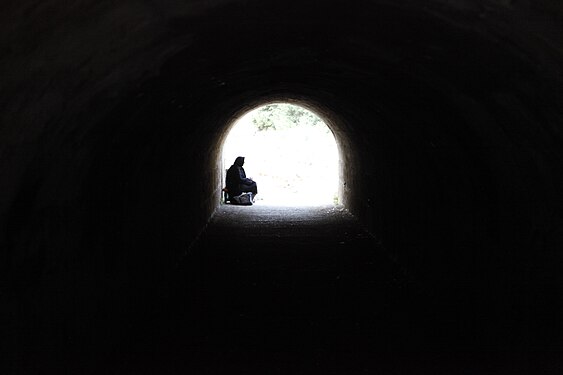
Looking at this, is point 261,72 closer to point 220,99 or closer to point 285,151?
point 220,99

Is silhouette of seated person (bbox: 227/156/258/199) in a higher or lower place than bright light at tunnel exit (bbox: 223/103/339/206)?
lower

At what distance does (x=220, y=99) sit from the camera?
9773 millimetres

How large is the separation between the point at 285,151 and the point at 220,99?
26.0m

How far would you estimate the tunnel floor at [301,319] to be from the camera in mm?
6035

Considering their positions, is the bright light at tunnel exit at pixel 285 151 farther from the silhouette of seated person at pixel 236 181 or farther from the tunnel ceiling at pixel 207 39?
the tunnel ceiling at pixel 207 39

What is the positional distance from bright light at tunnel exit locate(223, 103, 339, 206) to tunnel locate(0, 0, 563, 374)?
20763 millimetres

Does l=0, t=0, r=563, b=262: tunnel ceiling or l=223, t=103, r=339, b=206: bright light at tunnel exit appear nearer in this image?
l=0, t=0, r=563, b=262: tunnel ceiling

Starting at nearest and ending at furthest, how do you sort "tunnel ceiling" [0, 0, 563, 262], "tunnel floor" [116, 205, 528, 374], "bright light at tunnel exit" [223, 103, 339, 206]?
"tunnel ceiling" [0, 0, 563, 262], "tunnel floor" [116, 205, 528, 374], "bright light at tunnel exit" [223, 103, 339, 206]

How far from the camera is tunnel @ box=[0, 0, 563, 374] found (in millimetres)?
3807

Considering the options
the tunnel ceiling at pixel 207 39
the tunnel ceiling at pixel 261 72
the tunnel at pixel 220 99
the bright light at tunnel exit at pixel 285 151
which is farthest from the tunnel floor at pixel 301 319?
the bright light at tunnel exit at pixel 285 151

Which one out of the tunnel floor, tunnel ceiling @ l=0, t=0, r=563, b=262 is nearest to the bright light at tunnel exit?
the tunnel floor

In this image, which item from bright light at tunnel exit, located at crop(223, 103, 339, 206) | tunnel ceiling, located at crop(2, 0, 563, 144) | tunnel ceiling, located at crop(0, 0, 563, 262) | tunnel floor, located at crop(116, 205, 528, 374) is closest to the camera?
tunnel ceiling, located at crop(2, 0, 563, 144)

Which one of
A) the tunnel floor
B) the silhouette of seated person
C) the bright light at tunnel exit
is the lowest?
the tunnel floor

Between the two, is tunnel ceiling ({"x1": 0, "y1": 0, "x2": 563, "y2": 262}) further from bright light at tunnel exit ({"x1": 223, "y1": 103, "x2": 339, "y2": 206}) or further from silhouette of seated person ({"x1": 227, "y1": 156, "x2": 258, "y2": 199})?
bright light at tunnel exit ({"x1": 223, "y1": 103, "x2": 339, "y2": 206})
